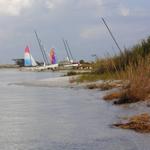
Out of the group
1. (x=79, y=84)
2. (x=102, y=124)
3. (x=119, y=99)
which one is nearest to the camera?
(x=102, y=124)

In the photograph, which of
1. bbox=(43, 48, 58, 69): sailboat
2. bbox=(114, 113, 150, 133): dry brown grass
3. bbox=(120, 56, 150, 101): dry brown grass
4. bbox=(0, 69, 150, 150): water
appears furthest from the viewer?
bbox=(43, 48, 58, 69): sailboat

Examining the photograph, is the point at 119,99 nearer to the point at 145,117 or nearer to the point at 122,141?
the point at 145,117

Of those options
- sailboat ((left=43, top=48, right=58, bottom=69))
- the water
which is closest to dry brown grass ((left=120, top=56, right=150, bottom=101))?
the water

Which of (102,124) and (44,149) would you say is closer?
(44,149)

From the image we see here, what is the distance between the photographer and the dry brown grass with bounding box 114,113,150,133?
15.6m

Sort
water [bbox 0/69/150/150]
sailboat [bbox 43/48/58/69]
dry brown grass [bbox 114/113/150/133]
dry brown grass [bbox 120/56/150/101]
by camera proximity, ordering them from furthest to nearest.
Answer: sailboat [bbox 43/48/58/69], dry brown grass [bbox 120/56/150/101], dry brown grass [bbox 114/113/150/133], water [bbox 0/69/150/150]

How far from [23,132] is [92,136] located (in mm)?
2198

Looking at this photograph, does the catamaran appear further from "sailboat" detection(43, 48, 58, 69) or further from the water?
the water

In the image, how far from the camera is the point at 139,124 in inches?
629

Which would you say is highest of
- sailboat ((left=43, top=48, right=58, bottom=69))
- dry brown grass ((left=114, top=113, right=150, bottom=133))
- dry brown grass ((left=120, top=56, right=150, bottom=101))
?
sailboat ((left=43, top=48, right=58, bottom=69))

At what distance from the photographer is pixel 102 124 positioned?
57.3ft

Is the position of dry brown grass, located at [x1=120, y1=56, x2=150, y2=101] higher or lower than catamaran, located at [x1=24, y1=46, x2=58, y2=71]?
lower

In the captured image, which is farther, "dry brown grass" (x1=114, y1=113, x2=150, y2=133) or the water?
"dry brown grass" (x1=114, y1=113, x2=150, y2=133)

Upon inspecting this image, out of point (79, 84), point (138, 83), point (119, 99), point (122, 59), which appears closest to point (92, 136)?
point (138, 83)
